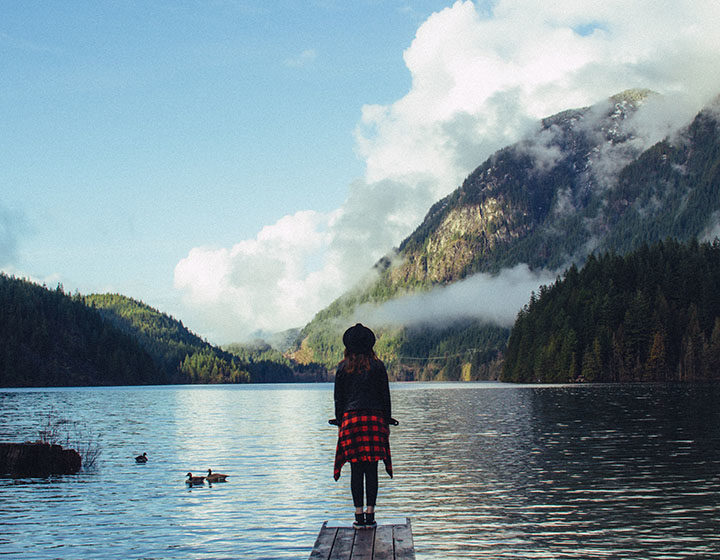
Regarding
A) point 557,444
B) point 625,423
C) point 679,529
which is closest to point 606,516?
point 679,529

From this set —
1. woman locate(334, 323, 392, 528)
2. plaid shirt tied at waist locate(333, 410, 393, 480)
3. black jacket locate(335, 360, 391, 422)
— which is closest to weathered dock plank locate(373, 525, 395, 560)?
woman locate(334, 323, 392, 528)

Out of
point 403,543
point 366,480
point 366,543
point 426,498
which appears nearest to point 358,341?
point 366,480

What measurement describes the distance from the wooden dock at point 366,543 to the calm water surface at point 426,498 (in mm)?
1318

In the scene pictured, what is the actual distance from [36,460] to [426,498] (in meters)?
25.1

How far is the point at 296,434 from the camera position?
79188mm

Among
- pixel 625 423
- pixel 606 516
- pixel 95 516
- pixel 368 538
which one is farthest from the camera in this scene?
pixel 625 423

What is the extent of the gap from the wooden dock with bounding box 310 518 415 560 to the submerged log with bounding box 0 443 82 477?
3141cm

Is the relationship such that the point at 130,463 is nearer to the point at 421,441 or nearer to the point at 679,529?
the point at 421,441

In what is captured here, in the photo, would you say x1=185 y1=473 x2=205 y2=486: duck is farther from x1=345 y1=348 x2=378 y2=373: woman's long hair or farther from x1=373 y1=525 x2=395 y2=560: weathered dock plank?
x1=345 y1=348 x2=378 y2=373: woman's long hair

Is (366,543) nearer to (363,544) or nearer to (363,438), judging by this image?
(363,544)

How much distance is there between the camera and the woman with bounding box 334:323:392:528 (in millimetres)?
22328

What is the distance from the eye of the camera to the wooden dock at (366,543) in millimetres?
18922

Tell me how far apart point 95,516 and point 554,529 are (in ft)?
62.7

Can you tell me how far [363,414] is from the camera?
73.8 feet
